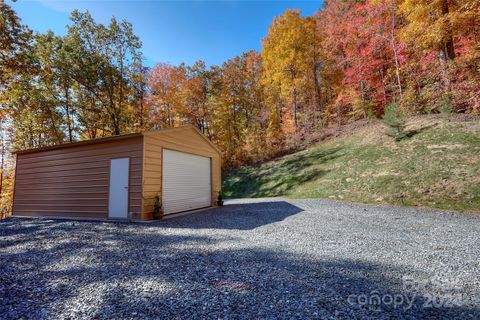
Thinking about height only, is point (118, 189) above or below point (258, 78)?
below

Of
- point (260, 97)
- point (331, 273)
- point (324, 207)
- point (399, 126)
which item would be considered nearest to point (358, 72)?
point (399, 126)

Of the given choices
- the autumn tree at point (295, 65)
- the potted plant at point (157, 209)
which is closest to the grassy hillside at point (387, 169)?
the autumn tree at point (295, 65)

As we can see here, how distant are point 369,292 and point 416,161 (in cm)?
836

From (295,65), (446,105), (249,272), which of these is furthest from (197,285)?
(295,65)

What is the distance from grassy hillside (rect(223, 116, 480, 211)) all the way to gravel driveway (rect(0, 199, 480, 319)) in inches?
86.8

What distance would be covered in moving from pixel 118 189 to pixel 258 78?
15.8 m

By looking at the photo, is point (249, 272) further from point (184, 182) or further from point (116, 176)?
point (184, 182)

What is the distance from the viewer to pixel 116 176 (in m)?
6.49

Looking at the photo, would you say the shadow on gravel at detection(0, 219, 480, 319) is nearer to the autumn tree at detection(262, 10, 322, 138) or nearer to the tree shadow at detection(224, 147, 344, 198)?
the tree shadow at detection(224, 147, 344, 198)

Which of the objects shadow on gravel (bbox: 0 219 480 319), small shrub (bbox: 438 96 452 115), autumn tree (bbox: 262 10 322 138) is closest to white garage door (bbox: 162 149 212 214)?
shadow on gravel (bbox: 0 219 480 319)

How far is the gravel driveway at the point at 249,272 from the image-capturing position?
185cm

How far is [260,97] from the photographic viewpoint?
19.6m

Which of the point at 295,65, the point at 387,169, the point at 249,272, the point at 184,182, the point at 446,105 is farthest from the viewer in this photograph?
the point at 295,65

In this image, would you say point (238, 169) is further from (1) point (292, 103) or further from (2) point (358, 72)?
(2) point (358, 72)
